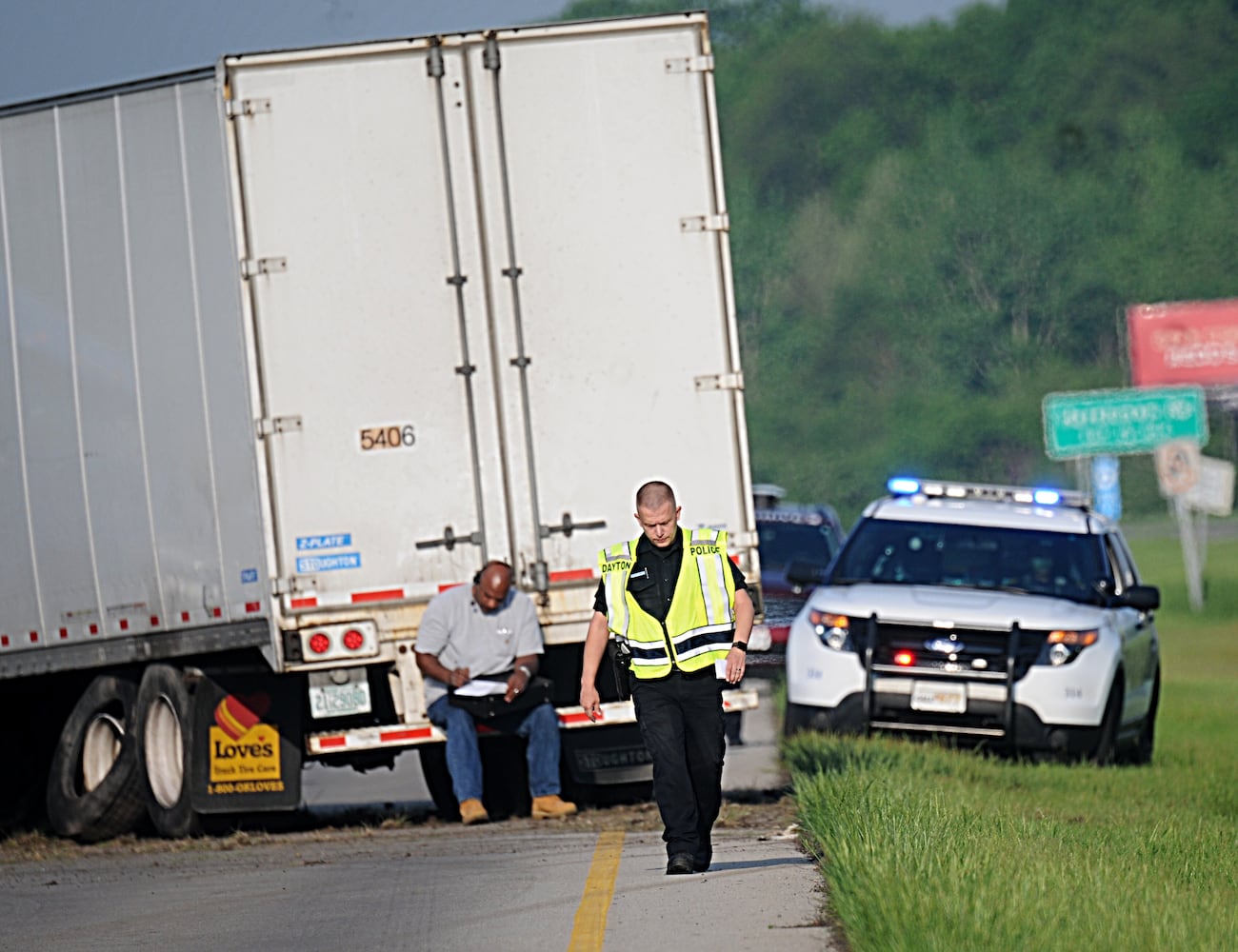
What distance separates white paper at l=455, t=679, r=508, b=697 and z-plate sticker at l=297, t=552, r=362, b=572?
3.30 ft

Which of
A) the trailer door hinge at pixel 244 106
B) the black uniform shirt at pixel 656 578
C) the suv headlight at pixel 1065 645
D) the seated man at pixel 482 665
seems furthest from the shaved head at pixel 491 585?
the suv headlight at pixel 1065 645

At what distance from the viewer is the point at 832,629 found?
15133 mm

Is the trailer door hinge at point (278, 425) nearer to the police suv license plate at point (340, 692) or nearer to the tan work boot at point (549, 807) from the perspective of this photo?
the police suv license plate at point (340, 692)

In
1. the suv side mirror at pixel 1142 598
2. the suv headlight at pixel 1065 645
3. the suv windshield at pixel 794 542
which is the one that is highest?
the suv windshield at pixel 794 542

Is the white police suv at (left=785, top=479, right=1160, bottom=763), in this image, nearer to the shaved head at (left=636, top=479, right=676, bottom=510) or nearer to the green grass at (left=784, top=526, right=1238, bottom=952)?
the green grass at (left=784, top=526, right=1238, bottom=952)

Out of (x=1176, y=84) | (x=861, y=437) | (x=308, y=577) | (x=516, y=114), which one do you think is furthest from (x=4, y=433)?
(x=1176, y=84)

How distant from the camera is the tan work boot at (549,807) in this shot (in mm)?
13422

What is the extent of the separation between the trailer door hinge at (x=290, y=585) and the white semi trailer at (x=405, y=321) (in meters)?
0.01

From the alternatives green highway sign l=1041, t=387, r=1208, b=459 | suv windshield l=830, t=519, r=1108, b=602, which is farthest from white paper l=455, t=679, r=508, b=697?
green highway sign l=1041, t=387, r=1208, b=459

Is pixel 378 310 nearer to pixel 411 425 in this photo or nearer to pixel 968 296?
pixel 411 425

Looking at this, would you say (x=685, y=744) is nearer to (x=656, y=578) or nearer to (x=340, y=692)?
(x=656, y=578)

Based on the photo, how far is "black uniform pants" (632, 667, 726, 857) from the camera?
31.3ft

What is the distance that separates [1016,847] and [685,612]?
1.53 metres

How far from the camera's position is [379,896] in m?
9.69
